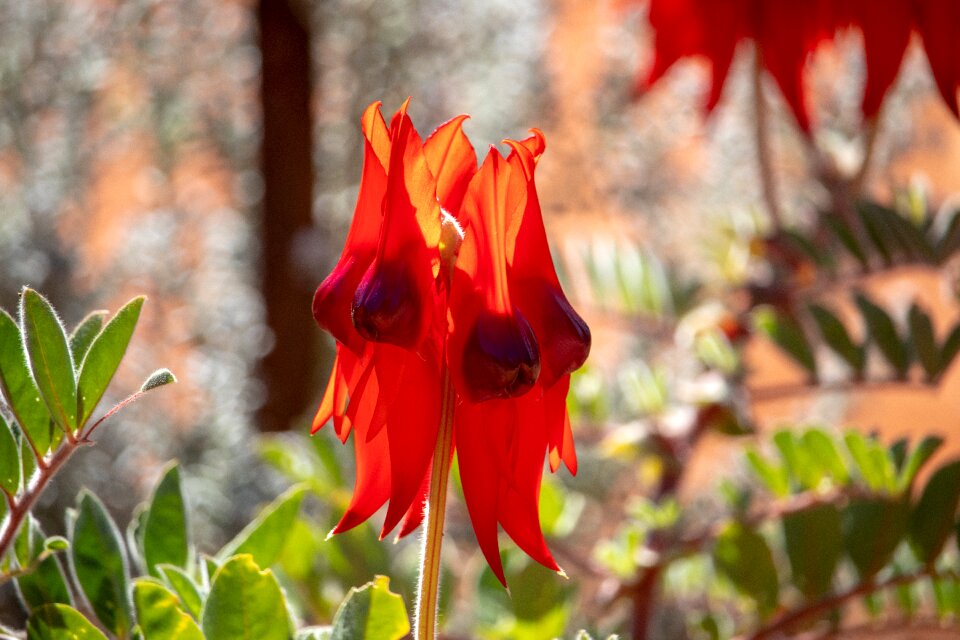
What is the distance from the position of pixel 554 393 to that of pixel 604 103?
1.68 meters

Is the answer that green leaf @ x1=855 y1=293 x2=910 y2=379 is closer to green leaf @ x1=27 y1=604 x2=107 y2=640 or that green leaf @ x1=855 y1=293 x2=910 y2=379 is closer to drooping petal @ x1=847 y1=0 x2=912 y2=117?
drooping petal @ x1=847 y1=0 x2=912 y2=117

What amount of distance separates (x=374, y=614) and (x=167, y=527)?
12 centimetres

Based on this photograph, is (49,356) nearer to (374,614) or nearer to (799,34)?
(374,614)

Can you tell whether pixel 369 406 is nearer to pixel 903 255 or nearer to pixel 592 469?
pixel 903 255

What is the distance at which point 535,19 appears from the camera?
5.76 ft

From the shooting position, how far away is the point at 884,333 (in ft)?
2.20

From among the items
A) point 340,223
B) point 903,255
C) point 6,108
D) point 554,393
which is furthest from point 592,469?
point 554,393

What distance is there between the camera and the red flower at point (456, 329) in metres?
0.27

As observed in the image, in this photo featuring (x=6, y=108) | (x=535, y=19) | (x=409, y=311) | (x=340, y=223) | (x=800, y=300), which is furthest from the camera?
(x=535, y=19)

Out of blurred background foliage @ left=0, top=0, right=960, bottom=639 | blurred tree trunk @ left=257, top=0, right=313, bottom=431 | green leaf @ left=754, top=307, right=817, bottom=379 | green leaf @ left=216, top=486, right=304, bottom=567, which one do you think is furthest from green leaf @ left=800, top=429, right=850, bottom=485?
blurred tree trunk @ left=257, top=0, right=313, bottom=431

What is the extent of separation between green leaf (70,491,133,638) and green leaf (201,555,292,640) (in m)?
0.08

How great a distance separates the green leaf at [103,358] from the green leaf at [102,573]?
0.25 ft

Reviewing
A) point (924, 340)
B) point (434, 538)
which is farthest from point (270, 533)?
point (924, 340)

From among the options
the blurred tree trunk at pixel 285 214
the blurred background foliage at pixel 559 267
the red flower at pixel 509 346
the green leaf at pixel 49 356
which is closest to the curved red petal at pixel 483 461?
the red flower at pixel 509 346
